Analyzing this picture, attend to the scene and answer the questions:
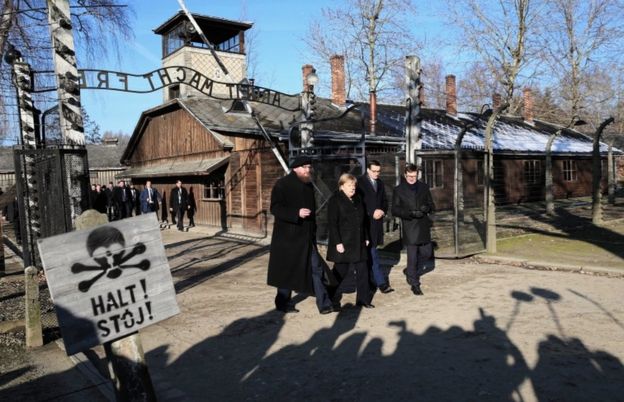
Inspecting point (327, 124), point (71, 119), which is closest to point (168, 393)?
point (71, 119)

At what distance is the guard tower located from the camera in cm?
2212

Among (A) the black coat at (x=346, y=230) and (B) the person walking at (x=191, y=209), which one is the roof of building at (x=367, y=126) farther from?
(A) the black coat at (x=346, y=230)

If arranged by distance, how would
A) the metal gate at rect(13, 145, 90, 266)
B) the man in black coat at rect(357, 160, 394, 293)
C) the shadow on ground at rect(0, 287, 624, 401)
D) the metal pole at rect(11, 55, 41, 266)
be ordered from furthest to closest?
the metal pole at rect(11, 55, 41, 266) → the man in black coat at rect(357, 160, 394, 293) → the metal gate at rect(13, 145, 90, 266) → the shadow on ground at rect(0, 287, 624, 401)

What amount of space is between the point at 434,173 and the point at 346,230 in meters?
16.3

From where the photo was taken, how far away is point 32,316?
5711 mm

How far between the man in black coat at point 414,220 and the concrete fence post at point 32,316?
4.60 metres

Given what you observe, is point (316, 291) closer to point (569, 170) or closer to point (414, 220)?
point (414, 220)

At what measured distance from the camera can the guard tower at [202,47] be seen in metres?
22.1

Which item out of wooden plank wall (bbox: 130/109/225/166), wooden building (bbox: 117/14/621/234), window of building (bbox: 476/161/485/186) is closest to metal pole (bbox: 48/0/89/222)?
wooden building (bbox: 117/14/621/234)

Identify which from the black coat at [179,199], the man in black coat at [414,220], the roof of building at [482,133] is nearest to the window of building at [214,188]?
the black coat at [179,199]

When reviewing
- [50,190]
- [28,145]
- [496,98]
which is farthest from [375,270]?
[496,98]

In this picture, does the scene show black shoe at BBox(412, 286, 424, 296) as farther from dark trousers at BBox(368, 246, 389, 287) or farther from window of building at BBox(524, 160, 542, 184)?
window of building at BBox(524, 160, 542, 184)

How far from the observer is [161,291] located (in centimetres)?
339

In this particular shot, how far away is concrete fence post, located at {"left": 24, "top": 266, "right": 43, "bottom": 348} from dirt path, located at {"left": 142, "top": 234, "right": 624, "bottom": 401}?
1197mm
